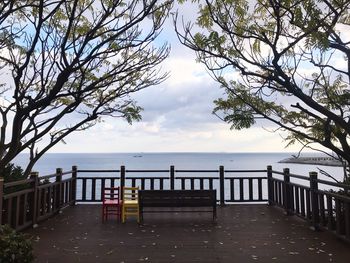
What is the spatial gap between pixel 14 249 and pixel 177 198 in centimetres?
483

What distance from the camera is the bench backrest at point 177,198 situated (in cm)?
774

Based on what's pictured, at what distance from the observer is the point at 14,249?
3.17m

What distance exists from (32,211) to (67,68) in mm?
3606

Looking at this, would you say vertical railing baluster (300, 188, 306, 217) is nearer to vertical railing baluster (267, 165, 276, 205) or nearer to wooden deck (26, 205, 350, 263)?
wooden deck (26, 205, 350, 263)

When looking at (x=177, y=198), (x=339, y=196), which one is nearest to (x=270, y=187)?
(x=177, y=198)

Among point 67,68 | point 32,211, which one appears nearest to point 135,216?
point 32,211

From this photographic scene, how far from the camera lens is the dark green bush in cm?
310

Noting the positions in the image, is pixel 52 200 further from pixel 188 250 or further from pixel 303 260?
pixel 303 260

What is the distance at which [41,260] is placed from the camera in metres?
4.72

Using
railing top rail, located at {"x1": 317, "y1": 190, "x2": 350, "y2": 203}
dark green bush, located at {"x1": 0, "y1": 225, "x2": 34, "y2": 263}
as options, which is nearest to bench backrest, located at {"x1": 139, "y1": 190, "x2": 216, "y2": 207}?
railing top rail, located at {"x1": 317, "y1": 190, "x2": 350, "y2": 203}

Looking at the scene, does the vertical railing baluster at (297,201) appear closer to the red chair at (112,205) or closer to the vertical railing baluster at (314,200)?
the vertical railing baluster at (314,200)

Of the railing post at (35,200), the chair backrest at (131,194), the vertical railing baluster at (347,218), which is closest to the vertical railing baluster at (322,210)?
the vertical railing baluster at (347,218)

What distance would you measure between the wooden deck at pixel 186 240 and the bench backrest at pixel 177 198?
0.39 meters

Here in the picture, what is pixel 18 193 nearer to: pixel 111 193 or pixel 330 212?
pixel 111 193
